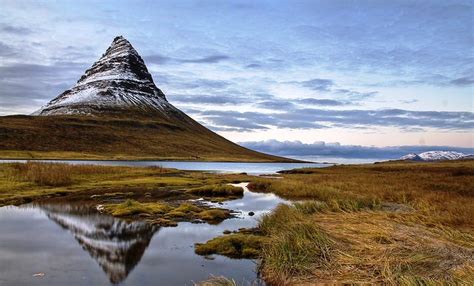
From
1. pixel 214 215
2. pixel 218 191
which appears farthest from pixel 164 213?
pixel 218 191

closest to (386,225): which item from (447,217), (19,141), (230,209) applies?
(447,217)

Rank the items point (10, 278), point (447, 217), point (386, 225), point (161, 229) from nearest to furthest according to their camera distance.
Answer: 1. point (10, 278)
2. point (386, 225)
3. point (447, 217)
4. point (161, 229)

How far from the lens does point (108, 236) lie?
78.4ft

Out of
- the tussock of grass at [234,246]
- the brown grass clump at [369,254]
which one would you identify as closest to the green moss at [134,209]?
the tussock of grass at [234,246]

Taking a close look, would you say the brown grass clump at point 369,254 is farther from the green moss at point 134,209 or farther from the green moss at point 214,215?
the green moss at point 134,209

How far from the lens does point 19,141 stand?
574 ft

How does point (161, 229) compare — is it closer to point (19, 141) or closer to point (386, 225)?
point (386, 225)

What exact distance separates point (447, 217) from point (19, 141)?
18446 centimetres

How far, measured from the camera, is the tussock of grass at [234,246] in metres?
20.1

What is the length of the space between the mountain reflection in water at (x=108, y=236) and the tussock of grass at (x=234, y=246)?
3134 mm

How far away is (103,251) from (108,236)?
122 inches

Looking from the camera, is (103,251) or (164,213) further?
(164,213)

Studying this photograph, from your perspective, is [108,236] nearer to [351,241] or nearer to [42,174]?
[351,241]

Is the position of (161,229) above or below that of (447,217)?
below
